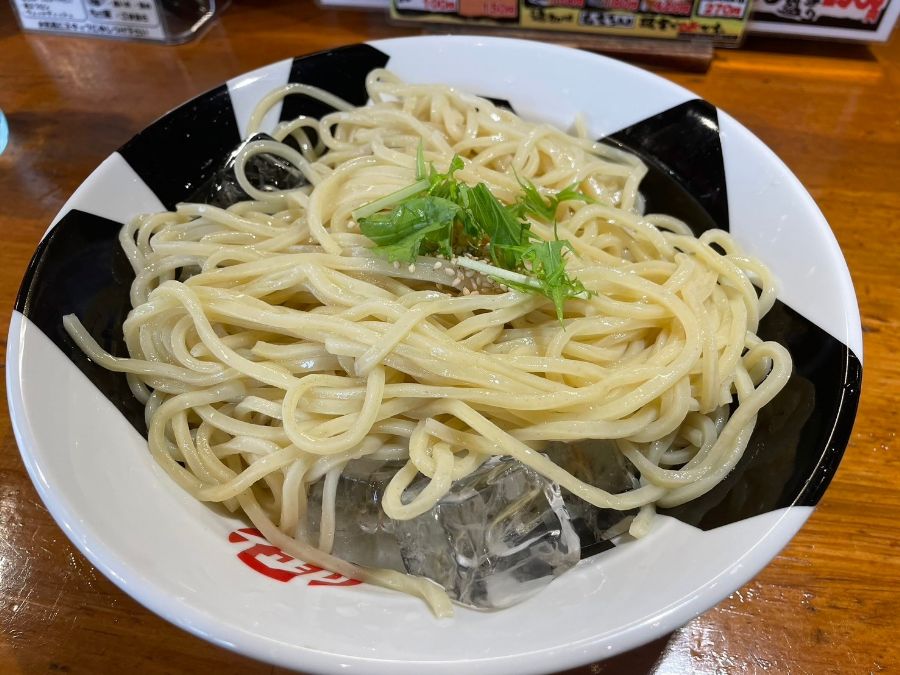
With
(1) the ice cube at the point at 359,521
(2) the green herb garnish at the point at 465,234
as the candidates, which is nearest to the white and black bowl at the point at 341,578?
(1) the ice cube at the point at 359,521

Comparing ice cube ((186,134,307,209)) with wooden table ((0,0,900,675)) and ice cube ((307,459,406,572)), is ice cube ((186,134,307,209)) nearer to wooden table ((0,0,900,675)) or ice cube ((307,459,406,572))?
wooden table ((0,0,900,675))

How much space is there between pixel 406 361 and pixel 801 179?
2143 millimetres

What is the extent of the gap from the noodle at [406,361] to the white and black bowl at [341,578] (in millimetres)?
71

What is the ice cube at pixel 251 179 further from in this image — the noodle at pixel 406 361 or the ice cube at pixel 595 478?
the ice cube at pixel 595 478

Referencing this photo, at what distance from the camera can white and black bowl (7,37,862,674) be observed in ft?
4.05

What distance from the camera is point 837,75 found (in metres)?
3.38

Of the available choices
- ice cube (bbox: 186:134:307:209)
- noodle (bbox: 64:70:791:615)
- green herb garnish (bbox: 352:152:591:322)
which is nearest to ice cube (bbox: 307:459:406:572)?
noodle (bbox: 64:70:791:615)

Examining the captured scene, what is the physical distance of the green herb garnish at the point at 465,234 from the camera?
172cm

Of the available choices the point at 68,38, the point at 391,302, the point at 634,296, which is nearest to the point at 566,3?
the point at 634,296

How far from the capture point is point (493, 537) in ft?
5.00

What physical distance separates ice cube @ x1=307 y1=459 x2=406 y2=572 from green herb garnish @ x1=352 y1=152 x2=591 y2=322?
599mm

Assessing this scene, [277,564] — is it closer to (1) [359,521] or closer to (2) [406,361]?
(1) [359,521]

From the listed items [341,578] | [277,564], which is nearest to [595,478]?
[341,578]

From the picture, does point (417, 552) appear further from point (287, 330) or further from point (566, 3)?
point (566, 3)
